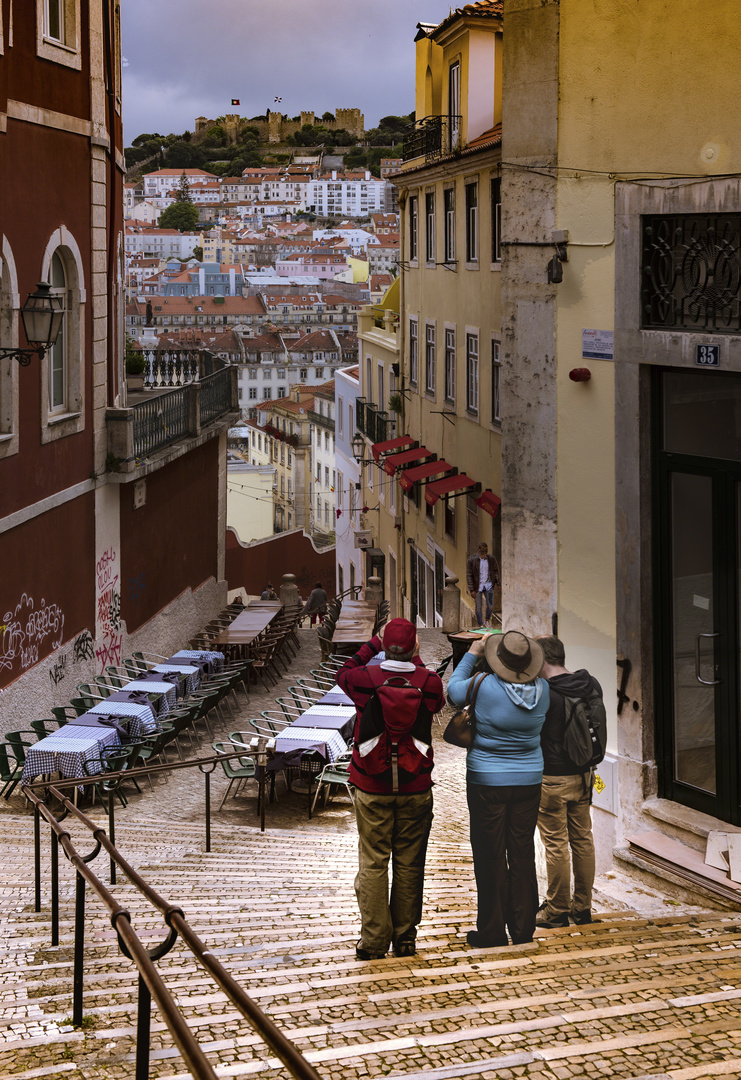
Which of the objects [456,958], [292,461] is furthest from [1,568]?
[292,461]

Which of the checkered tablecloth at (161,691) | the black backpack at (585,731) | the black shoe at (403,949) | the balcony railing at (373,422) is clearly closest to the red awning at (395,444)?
the balcony railing at (373,422)

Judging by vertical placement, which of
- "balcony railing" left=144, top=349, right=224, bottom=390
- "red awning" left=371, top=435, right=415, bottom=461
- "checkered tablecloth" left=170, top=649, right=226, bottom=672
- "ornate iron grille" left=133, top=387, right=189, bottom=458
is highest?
"balcony railing" left=144, top=349, right=224, bottom=390

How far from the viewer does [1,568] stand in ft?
42.5

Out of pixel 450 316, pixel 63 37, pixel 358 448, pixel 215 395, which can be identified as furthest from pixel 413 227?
pixel 63 37

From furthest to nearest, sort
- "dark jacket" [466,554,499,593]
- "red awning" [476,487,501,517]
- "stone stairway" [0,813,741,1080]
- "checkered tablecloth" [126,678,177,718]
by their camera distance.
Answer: "red awning" [476,487,501,517]
"dark jacket" [466,554,499,593]
"checkered tablecloth" [126,678,177,718]
"stone stairway" [0,813,741,1080]

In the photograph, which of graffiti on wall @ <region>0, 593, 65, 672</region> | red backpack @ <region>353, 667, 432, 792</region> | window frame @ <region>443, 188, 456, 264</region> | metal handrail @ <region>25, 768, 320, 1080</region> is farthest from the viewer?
window frame @ <region>443, 188, 456, 264</region>

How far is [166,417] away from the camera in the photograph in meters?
19.3

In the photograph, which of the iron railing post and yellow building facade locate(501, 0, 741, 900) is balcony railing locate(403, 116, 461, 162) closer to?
yellow building facade locate(501, 0, 741, 900)

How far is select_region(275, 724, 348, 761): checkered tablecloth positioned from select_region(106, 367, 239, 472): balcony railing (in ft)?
20.3

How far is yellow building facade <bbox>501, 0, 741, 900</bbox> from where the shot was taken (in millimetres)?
6246

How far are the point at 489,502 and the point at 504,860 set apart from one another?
14782 mm

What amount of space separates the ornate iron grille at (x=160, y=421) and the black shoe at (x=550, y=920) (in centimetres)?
1199

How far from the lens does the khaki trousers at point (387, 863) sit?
5621 mm

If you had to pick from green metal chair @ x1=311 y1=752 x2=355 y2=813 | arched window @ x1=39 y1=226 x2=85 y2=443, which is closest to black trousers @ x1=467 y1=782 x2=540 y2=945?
green metal chair @ x1=311 y1=752 x2=355 y2=813
